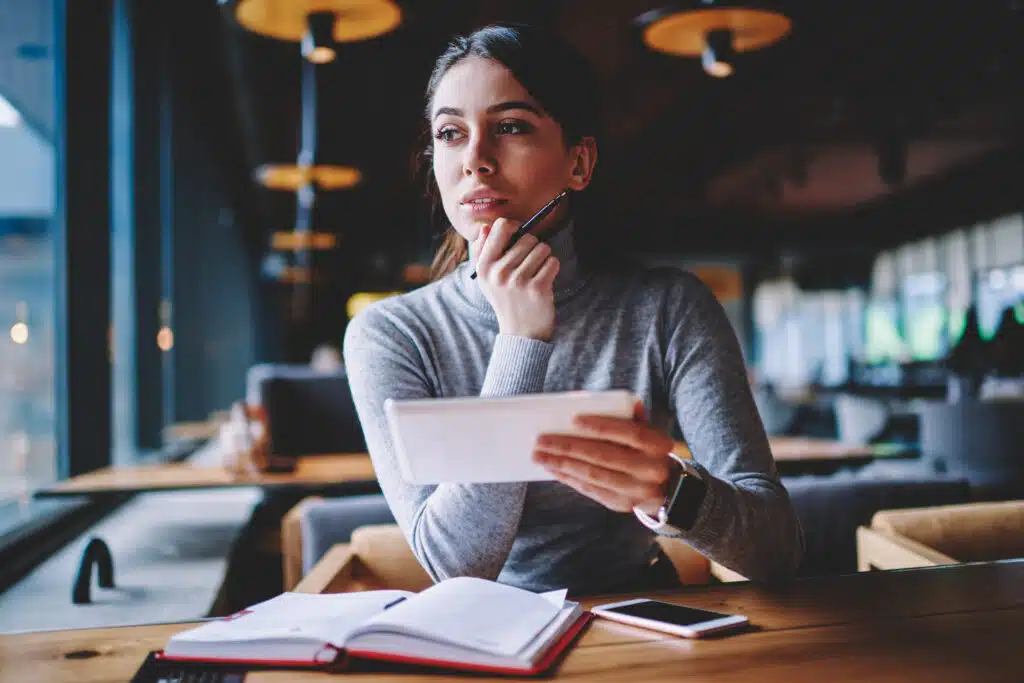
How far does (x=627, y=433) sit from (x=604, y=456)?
0.04 meters

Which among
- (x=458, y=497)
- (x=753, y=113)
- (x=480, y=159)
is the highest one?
(x=753, y=113)

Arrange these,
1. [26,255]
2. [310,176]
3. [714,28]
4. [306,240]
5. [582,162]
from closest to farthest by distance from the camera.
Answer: [582,162]
[26,255]
[714,28]
[310,176]
[306,240]

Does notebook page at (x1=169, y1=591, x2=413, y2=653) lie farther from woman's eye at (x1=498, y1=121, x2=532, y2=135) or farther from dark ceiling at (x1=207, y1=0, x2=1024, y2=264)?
dark ceiling at (x1=207, y1=0, x2=1024, y2=264)

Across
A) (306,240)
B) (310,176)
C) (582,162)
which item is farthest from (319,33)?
(306,240)

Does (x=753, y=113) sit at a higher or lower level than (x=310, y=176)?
higher

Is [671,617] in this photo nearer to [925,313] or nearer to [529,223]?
[529,223]

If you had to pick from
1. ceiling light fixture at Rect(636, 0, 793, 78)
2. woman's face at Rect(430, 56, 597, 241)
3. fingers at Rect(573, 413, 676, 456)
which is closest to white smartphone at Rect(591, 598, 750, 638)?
fingers at Rect(573, 413, 676, 456)

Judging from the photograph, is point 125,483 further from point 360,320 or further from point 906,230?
point 906,230

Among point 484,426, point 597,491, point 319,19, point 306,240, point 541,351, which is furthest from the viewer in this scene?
point 306,240

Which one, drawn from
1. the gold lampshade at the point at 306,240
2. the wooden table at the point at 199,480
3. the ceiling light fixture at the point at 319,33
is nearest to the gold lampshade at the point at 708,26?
the ceiling light fixture at the point at 319,33

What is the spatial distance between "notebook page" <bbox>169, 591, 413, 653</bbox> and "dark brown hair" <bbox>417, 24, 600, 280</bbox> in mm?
813

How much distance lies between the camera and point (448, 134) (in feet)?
4.56

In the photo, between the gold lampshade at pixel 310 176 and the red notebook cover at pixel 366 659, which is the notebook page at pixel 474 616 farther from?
the gold lampshade at pixel 310 176

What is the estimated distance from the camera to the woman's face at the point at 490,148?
1.34m
